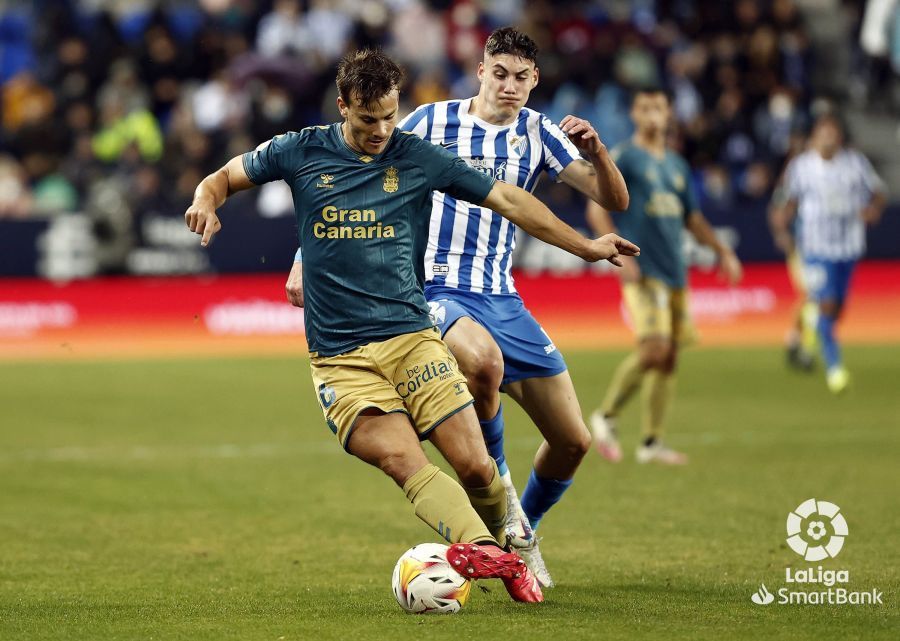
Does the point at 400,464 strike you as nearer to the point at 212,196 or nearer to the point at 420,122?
the point at 212,196

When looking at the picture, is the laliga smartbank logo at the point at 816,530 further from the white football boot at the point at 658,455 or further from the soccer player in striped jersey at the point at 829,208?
the soccer player in striped jersey at the point at 829,208

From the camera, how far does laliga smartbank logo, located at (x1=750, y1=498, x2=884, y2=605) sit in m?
6.46

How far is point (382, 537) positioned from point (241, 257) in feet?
36.5

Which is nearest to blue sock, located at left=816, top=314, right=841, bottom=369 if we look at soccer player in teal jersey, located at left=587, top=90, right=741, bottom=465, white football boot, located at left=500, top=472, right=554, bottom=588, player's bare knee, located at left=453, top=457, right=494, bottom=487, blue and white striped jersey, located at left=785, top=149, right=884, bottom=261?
blue and white striped jersey, located at left=785, top=149, right=884, bottom=261

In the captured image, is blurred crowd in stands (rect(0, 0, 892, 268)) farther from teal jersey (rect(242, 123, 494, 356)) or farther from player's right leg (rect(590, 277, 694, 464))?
teal jersey (rect(242, 123, 494, 356))

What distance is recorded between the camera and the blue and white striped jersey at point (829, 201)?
16.1m

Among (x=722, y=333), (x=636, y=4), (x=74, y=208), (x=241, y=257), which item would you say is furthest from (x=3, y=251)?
(x=636, y=4)

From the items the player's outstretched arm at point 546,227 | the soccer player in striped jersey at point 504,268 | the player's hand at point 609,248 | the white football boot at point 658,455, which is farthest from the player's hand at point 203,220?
the white football boot at point 658,455

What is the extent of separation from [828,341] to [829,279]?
0.95 metres

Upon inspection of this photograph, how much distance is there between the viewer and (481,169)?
7262mm

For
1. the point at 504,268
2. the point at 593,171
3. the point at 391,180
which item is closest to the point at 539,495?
the point at 504,268

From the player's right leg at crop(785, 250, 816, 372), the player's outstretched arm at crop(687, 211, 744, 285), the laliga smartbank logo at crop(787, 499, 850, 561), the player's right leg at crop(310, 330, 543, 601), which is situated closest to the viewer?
the player's right leg at crop(310, 330, 543, 601)

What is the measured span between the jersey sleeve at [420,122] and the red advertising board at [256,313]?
11224 mm

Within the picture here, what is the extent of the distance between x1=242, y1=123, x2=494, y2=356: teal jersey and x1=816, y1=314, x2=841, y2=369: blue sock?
9783 mm
